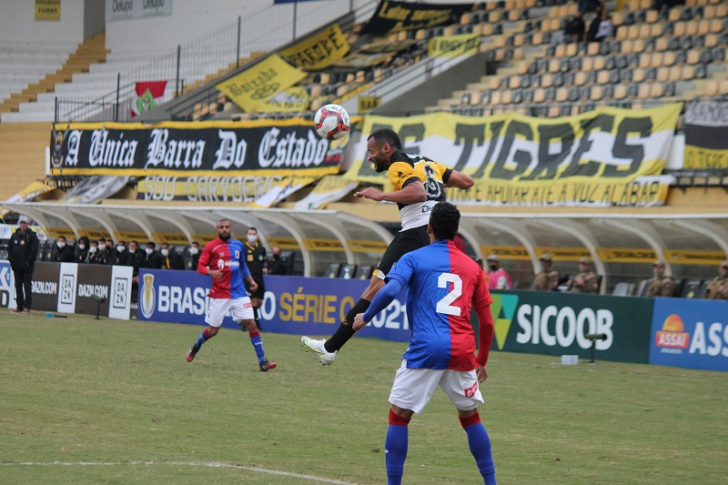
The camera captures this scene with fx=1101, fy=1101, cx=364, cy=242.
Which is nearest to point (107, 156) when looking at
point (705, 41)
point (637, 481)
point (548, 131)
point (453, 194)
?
point (453, 194)

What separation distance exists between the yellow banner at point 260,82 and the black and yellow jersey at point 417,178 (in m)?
23.8

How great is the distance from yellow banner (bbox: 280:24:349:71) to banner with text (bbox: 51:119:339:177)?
6165 millimetres

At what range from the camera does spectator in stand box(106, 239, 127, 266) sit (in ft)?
90.3

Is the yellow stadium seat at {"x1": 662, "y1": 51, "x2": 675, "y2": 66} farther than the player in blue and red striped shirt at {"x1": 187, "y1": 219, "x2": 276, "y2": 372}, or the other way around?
the yellow stadium seat at {"x1": 662, "y1": 51, "x2": 675, "y2": 66}

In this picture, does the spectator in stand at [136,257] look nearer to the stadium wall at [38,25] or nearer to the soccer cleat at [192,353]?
the soccer cleat at [192,353]

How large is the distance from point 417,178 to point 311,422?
8.40 feet

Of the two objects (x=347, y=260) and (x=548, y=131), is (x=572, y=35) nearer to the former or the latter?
(x=548, y=131)

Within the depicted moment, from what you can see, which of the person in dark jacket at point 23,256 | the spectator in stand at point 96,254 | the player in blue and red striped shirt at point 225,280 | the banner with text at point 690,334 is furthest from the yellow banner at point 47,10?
the banner with text at point 690,334

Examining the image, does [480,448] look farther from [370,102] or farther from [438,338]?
[370,102]

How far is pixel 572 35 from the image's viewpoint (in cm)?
2859

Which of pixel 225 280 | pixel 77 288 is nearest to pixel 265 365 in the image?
pixel 225 280

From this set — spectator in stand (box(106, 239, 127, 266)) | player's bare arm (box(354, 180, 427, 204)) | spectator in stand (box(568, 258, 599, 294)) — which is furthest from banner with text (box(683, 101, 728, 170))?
spectator in stand (box(106, 239, 127, 266))

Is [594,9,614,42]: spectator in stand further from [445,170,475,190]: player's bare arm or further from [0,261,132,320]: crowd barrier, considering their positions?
[445,170,475,190]: player's bare arm

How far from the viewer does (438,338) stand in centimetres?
677
